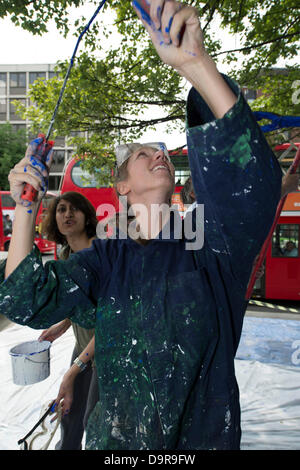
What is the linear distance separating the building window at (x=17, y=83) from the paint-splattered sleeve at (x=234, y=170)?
155 feet

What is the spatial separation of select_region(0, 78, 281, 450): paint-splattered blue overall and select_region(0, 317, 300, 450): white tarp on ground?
2381 mm

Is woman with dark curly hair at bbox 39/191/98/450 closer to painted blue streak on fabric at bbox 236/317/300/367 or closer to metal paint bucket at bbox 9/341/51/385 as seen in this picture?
metal paint bucket at bbox 9/341/51/385

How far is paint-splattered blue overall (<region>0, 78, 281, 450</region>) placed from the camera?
876 millimetres

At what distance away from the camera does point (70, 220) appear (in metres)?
2.88

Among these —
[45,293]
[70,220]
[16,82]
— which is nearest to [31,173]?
[45,293]

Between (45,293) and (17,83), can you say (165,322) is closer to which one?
(45,293)

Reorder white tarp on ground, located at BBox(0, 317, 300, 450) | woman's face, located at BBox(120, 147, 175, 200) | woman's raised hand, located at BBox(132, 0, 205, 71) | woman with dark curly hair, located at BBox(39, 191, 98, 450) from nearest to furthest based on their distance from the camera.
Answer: woman's raised hand, located at BBox(132, 0, 205, 71), woman's face, located at BBox(120, 147, 175, 200), woman with dark curly hair, located at BBox(39, 191, 98, 450), white tarp on ground, located at BBox(0, 317, 300, 450)

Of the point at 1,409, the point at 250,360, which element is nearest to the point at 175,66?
the point at 1,409

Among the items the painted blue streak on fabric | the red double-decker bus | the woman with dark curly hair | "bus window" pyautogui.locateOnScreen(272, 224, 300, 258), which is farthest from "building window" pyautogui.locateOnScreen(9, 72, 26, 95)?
the woman with dark curly hair

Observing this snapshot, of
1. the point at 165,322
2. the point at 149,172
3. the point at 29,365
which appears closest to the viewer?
the point at 165,322

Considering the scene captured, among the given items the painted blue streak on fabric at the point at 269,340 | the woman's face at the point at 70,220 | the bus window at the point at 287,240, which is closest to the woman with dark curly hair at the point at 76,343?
the woman's face at the point at 70,220

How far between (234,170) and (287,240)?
768 cm
